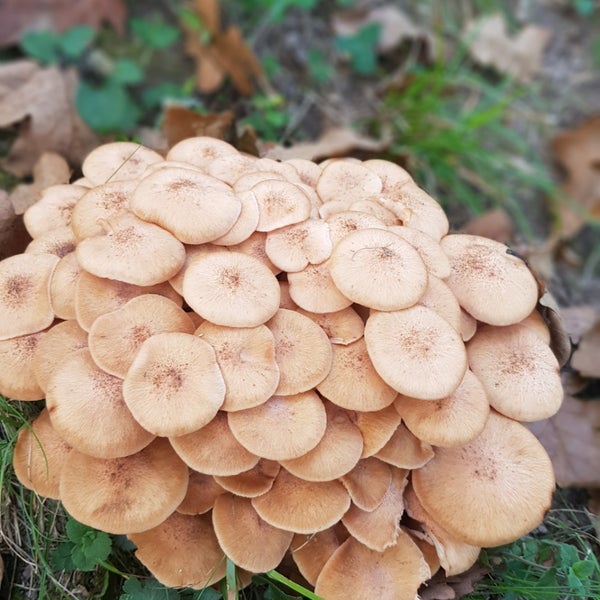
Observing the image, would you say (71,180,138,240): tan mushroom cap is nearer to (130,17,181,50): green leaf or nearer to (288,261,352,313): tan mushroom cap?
(288,261,352,313): tan mushroom cap

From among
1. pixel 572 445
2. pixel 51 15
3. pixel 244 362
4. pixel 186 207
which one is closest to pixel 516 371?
pixel 572 445

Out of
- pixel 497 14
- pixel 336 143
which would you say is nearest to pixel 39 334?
pixel 336 143

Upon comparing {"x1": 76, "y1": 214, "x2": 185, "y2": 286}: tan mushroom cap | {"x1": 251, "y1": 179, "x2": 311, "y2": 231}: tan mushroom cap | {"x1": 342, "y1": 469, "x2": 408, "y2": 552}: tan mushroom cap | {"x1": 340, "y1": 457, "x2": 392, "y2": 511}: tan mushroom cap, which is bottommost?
{"x1": 342, "y1": 469, "x2": 408, "y2": 552}: tan mushroom cap

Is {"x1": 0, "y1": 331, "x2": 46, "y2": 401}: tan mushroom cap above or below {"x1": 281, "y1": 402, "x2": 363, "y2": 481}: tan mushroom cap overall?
below

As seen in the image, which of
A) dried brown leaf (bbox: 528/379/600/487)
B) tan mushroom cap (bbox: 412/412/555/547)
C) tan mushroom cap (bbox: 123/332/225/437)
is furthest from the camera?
dried brown leaf (bbox: 528/379/600/487)

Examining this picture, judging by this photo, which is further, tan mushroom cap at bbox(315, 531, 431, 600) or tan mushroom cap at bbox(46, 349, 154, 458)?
tan mushroom cap at bbox(315, 531, 431, 600)

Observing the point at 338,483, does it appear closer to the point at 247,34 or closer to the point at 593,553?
the point at 593,553

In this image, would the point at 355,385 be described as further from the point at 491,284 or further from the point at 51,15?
the point at 51,15

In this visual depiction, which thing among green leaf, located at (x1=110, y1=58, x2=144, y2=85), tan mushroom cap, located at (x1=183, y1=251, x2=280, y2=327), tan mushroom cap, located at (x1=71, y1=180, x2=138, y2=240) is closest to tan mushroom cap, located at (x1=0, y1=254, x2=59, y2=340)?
tan mushroom cap, located at (x1=71, y1=180, x2=138, y2=240)
